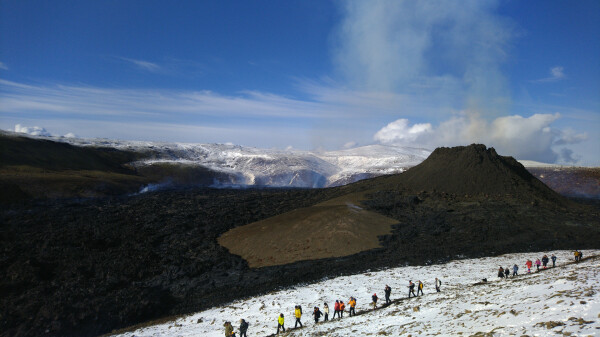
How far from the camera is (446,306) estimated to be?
18219mm

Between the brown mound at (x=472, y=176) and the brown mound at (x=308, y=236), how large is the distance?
58.0 feet

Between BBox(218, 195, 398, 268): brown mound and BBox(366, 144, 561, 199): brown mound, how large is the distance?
58.0ft

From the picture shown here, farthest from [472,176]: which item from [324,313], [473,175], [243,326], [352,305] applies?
[243,326]

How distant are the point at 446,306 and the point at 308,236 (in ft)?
84.1

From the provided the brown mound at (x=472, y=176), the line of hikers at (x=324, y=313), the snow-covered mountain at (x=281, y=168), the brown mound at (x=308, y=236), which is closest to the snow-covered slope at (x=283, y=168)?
the snow-covered mountain at (x=281, y=168)

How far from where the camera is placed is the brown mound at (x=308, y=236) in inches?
1561

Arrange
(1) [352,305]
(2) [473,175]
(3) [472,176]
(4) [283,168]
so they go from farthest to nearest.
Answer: (4) [283,168], (2) [473,175], (3) [472,176], (1) [352,305]

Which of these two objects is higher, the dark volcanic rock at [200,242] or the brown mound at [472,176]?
the brown mound at [472,176]

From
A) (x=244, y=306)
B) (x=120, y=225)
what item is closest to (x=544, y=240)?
(x=244, y=306)

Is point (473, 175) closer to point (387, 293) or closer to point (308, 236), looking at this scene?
point (308, 236)

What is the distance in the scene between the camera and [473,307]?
16734mm

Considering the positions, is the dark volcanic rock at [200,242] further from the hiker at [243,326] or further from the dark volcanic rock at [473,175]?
the hiker at [243,326]

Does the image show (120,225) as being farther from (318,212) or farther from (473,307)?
(473,307)

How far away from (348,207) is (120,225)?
3547cm
